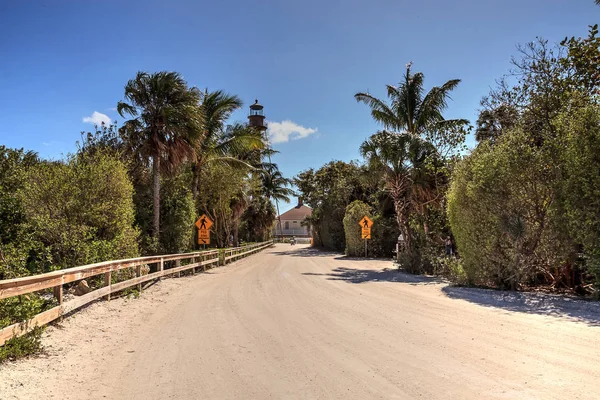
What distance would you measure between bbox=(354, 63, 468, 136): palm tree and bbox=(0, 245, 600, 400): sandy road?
17258 mm

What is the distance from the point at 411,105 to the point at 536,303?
58.6 feet

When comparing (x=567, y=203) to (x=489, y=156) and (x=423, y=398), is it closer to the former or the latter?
(x=489, y=156)

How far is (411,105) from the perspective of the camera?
25.9m

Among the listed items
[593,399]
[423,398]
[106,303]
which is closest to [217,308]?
[106,303]

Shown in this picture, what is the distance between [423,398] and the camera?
4.29 meters

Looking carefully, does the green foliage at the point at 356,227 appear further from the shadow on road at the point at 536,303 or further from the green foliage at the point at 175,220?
the shadow on road at the point at 536,303

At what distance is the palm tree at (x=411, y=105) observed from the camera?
25.5m

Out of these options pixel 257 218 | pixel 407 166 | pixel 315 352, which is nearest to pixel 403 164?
pixel 407 166

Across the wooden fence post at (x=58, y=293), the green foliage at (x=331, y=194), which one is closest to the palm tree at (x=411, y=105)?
the green foliage at (x=331, y=194)

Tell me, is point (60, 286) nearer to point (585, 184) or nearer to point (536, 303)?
point (536, 303)

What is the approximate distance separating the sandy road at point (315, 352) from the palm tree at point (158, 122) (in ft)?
32.8

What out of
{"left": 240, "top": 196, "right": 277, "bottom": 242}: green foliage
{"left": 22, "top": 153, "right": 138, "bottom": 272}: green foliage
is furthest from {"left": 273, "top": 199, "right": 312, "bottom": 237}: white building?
Answer: {"left": 22, "top": 153, "right": 138, "bottom": 272}: green foliage

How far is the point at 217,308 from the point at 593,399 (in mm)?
7376

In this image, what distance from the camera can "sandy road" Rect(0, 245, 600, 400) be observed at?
4.57m
